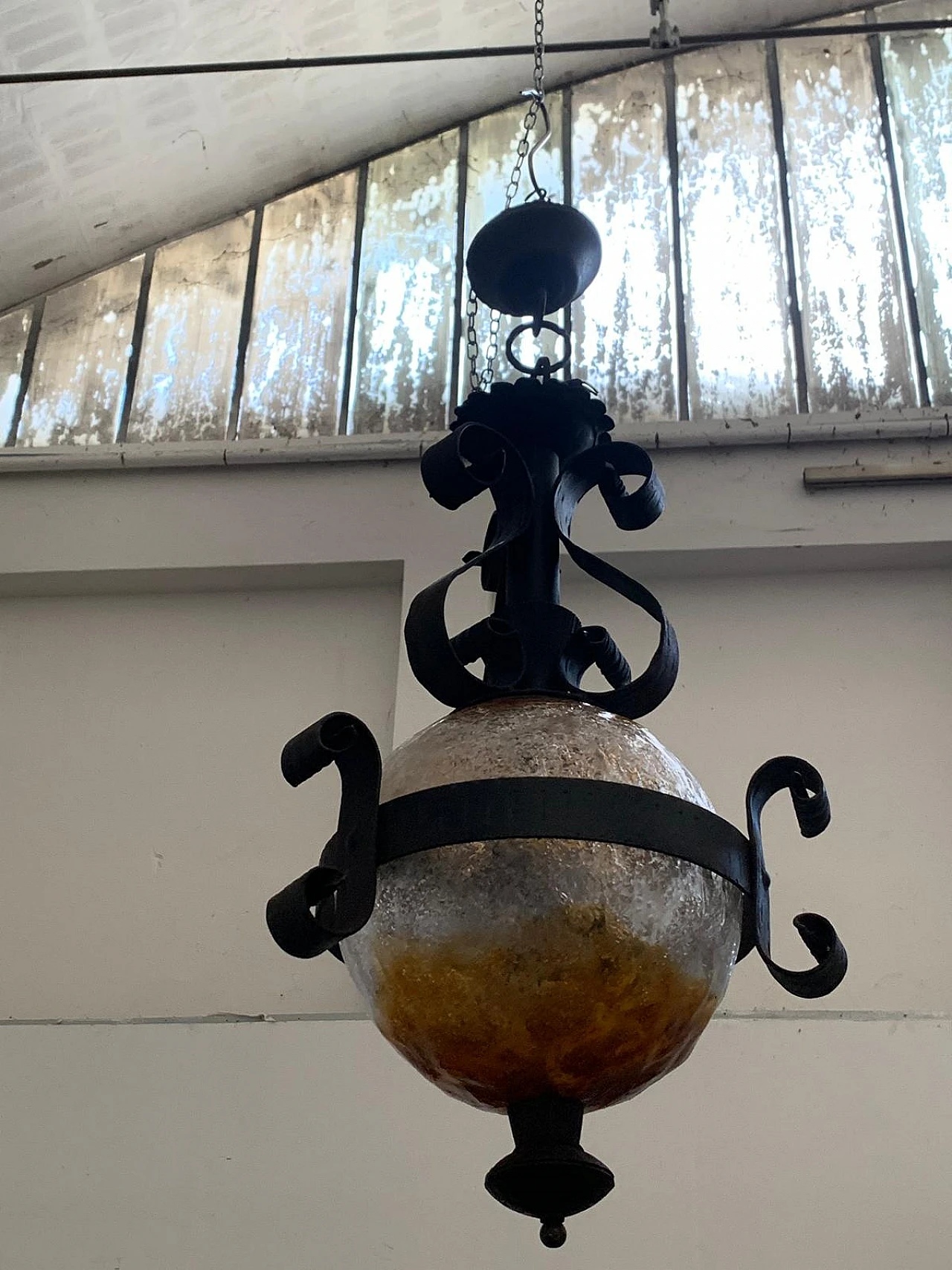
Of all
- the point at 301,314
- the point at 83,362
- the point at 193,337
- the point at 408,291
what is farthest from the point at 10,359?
the point at 408,291

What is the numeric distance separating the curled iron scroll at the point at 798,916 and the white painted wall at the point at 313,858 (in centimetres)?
150

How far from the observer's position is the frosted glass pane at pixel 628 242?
3.33 m

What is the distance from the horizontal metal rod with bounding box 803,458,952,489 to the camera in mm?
2998

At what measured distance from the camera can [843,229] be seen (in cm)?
341

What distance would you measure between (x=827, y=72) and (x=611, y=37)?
2.10ft

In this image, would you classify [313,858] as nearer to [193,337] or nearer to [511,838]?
[193,337]

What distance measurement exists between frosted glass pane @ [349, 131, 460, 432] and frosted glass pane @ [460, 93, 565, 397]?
54 mm

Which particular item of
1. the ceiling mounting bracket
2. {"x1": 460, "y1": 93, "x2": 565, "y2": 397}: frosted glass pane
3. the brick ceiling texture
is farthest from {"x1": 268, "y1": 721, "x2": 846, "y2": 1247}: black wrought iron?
the brick ceiling texture

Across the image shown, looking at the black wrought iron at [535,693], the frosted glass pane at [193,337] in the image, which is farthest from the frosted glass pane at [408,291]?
the black wrought iron at [535,693]

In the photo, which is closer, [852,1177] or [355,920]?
[355,920]

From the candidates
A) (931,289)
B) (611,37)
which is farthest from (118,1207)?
(611,37)

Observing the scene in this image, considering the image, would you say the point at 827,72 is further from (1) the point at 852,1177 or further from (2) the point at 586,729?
(2) the point at 586,729

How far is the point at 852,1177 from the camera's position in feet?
7.57

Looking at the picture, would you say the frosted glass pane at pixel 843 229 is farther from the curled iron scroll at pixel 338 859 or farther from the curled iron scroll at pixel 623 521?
the curled iron scroll at pixel 338 859
